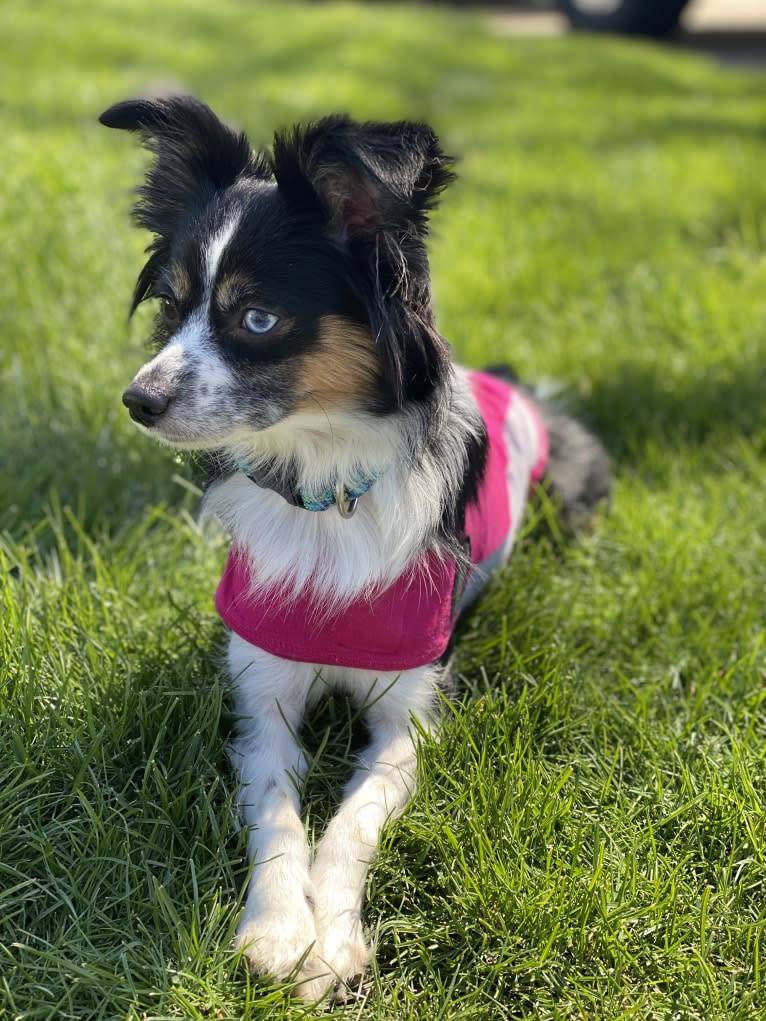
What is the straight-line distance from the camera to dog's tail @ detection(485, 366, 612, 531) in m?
3.27

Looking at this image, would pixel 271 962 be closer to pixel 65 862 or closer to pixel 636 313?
pixel 65 862

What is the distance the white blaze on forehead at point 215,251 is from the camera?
2094 mm

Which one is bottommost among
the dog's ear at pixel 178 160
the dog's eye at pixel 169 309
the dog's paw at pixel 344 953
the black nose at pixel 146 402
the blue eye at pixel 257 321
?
the dog's paw at pixel 344 953

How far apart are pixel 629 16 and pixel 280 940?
12.7 m

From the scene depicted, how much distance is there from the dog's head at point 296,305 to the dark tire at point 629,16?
11710 millimetres

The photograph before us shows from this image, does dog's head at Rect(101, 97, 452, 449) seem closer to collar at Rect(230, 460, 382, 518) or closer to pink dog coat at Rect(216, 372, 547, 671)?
collar at Rect(230, 460, 382, 518)

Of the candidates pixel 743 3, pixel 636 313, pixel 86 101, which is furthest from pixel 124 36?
pixel 743 3

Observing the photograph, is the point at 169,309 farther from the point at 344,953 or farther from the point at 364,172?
the point at 344,953

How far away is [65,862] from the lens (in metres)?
2.06

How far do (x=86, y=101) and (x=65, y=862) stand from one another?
5.65 meters

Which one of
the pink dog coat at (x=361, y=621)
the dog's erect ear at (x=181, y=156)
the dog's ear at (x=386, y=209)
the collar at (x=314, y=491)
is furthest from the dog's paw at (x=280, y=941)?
the dog's erect ear at (x=181, y=156)

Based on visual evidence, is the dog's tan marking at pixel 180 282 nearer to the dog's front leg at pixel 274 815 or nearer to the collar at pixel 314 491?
the collar at pixel 314 491

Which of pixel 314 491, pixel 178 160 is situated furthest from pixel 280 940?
pixel 178 160

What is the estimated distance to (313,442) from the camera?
2242 millimetres
